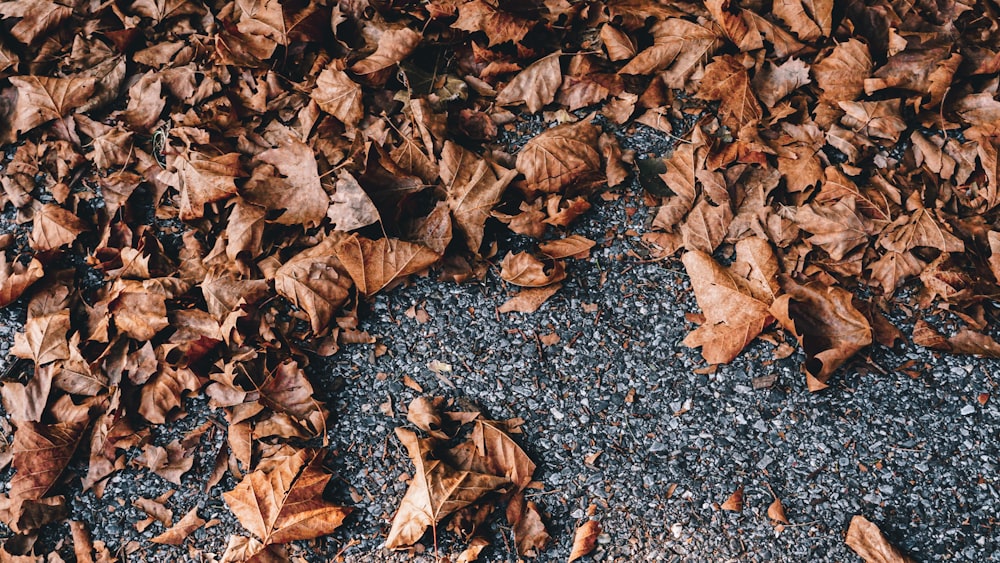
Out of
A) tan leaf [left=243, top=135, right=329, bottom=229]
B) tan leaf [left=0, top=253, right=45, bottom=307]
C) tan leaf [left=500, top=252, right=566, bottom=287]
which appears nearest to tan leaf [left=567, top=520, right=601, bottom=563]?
tan leaf [left=500, top=252, right=566, bottom=287]

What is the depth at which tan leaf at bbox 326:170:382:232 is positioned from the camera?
7.42ft

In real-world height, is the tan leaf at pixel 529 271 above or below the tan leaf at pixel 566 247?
below

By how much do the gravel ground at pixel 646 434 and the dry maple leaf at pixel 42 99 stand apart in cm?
81

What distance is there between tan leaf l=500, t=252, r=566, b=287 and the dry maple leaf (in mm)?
1780

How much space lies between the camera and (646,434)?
2.20 metres

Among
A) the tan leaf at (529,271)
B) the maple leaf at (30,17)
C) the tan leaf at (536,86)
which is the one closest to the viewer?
the tan leaf at (529,271)

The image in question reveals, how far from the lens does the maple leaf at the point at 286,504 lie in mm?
2064

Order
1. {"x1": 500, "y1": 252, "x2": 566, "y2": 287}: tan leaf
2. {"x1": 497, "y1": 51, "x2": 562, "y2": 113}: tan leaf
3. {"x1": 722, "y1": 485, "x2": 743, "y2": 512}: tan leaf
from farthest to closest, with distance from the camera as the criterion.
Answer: {"x1": 497, "y1": 51, "x2": 562, "y2": 113}: tan leaf < {"x1": 500, "y1": 252, "x2": 566, "y2": 287}: tan leaf < {"x1": 722, "y1": 485, "x2": 743, "y2": 512}: tan leaf

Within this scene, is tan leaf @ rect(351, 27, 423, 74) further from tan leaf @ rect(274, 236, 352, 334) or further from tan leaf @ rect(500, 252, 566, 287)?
tan leaf @ rect(500, 252, 566, 287)

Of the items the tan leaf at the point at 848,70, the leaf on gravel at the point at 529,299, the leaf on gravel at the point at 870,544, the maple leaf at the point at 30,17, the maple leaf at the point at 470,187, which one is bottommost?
the leaf on gravel at the point at 870,544

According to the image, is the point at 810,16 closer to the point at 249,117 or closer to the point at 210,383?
the point at 249,117

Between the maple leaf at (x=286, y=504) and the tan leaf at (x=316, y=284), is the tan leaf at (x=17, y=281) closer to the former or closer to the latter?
the tan leaf at (x=316, y=284)

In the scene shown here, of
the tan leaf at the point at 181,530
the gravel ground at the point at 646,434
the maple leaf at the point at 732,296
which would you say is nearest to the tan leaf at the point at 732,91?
the maple leaf at the point at 732,296

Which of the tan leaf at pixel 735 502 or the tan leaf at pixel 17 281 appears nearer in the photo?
the tan leaf at pixel 735 502
